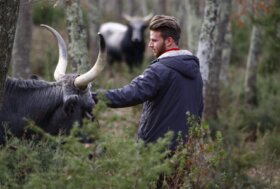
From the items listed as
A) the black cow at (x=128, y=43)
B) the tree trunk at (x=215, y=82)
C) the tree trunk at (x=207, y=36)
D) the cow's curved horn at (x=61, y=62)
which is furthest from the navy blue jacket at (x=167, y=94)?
the black cow at (x=128, y=43)

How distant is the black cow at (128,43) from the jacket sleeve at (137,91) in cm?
1291

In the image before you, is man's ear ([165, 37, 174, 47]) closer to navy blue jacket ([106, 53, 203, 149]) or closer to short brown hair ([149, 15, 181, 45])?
short brown hair ([149, 15, 181, 45])

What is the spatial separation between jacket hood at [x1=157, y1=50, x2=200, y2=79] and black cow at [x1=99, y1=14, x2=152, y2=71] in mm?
12680

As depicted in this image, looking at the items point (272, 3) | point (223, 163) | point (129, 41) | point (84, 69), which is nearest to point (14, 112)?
point (84, 69)

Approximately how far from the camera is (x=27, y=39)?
11539 millimetres

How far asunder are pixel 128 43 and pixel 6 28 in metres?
14.6

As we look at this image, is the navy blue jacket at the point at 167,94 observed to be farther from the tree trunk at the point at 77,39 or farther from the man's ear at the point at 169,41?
the tree trunk at the point at 77,39

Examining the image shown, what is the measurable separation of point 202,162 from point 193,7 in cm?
630

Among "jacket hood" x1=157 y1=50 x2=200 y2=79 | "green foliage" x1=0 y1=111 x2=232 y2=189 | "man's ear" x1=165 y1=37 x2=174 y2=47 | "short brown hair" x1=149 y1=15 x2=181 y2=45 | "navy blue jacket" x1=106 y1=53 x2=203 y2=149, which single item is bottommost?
"green foliage" x1=0 y1=111 x2=232 y2=189

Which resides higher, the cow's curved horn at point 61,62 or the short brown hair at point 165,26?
the short brown hair at point 165,26

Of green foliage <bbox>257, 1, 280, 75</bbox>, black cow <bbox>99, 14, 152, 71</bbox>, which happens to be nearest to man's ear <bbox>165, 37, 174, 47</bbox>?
green foliage <bbox>257, 1, 280, 75</bbox>

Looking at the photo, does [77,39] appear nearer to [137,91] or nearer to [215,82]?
[137,91]

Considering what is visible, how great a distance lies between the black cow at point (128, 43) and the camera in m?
19.4

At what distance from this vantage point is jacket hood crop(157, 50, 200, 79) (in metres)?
5.89
